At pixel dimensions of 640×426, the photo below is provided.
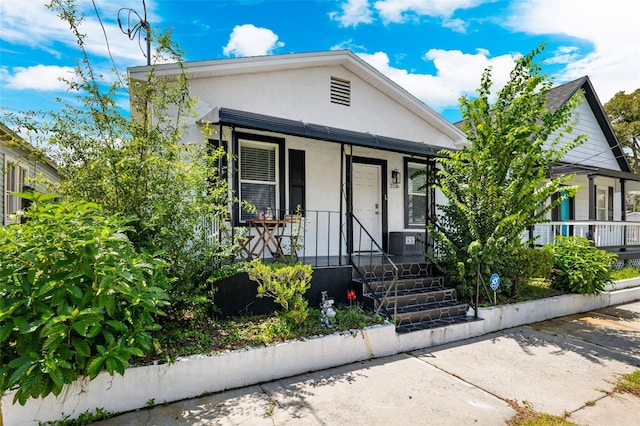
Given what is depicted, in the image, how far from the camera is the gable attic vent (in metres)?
6.89

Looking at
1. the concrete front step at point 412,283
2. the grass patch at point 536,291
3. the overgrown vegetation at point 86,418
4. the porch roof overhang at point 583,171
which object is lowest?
the overgrown vegetation at point 86,418

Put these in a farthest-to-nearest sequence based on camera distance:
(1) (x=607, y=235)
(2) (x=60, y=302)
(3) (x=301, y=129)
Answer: (1) (x=607, y=235) < (3) (x=301, y=129) < (2) (x=60, y=302)

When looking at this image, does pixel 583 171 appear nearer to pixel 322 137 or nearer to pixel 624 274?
pixel 624 274

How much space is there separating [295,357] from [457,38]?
8681 millimetres

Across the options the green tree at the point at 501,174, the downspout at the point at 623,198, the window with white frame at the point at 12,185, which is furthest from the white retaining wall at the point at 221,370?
the downspout at the point at 623,198

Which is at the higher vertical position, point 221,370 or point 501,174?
point 501,174

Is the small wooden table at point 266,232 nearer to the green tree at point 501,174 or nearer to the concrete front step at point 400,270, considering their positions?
the concrete front step at point 400,270

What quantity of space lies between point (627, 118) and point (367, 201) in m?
21.7

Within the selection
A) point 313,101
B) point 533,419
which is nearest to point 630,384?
point 533,419

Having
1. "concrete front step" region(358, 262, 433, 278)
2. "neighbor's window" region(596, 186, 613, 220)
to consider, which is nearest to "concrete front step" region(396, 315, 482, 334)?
"concrete front step" region(358, 262, 433, 278)

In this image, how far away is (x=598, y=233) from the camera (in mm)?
9203

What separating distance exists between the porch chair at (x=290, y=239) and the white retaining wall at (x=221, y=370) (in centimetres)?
144

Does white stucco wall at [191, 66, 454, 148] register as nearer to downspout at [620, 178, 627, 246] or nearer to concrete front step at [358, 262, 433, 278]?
concrete front step at [358, 262, 433, 278]

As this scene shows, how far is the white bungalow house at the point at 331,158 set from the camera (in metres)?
5.14
